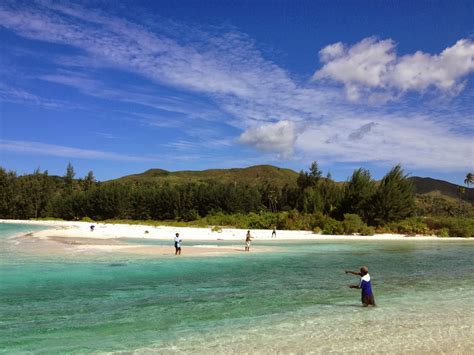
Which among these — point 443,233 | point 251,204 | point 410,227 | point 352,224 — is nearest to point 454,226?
point 443,233

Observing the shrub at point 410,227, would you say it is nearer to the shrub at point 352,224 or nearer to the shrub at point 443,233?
the shrub at point 443,233

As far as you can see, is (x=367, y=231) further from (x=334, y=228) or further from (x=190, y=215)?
(x=190, y=215)

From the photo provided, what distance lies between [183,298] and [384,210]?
63.0 metres

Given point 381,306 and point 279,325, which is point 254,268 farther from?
point 279,325

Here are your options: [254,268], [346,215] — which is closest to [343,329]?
[254,268]

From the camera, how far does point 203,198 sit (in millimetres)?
115250

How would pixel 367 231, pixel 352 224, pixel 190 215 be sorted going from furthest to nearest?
pixel 190 215 < pixel 352 224 < pixel 367 231

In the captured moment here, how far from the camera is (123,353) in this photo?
11.5 meters

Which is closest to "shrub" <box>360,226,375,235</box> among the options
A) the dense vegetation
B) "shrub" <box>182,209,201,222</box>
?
the dense vegetation

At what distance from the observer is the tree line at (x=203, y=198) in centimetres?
7700

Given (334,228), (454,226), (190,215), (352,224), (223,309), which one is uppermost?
(190,215)

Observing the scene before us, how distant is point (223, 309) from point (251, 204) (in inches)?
3893

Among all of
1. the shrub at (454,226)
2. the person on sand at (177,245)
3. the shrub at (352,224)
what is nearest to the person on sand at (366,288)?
the person on sand at (177,245)

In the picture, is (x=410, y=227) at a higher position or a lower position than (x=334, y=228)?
higher
